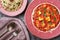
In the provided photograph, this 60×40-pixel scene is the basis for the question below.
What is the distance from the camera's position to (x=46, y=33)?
1.09 meters

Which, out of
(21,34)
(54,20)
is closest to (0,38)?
(21,34)

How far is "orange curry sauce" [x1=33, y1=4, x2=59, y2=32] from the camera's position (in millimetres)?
1088

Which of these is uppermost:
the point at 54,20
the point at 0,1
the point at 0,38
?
the point at 0,1

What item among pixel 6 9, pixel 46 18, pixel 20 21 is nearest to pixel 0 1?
pixel 6 9

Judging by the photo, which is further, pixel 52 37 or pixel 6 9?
pixel 6 9

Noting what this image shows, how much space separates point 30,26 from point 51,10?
0.16 meters

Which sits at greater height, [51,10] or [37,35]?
[51,10]

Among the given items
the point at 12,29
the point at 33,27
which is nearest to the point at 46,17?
the point at 33,27

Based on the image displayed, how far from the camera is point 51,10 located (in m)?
1.10

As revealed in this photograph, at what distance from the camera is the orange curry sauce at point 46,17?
109 centimetres

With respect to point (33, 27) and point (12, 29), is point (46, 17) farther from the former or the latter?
point (12, 29)

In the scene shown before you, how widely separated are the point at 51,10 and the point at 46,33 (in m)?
0.14

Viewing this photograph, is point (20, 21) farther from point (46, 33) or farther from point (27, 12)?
point (46, 33)

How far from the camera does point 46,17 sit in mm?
1097
